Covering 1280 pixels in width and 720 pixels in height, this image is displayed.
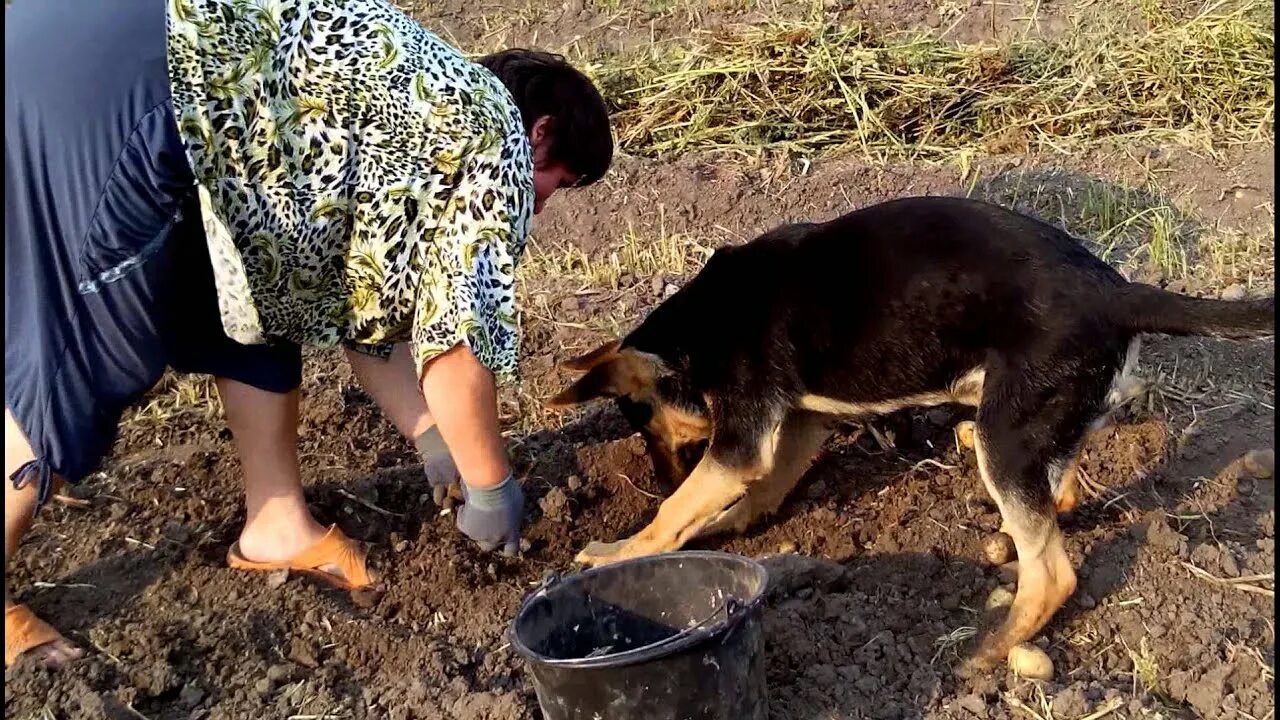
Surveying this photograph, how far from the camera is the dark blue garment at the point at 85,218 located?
281 cm

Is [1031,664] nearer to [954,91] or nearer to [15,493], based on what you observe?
[15,493]

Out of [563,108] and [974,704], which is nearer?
[974,704]

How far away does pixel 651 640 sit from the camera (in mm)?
3143

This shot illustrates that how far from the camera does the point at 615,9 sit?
8.52 meters

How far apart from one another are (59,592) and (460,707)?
146 cm

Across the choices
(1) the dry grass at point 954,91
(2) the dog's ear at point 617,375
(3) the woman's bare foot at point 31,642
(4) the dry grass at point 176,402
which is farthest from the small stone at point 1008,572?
(1) the dry grass at point 954,91

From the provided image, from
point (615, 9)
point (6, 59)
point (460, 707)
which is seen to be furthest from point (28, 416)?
point (615, 9)

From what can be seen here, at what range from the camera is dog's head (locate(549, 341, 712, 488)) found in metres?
4.09

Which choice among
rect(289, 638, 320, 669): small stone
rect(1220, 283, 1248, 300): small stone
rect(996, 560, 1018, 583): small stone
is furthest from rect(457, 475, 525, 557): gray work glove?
rect(1220, 283, 1248, 300): small stone

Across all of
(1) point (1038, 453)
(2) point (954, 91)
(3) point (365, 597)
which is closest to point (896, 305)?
(1) point (1038, 453)

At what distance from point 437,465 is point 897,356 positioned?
1.59m

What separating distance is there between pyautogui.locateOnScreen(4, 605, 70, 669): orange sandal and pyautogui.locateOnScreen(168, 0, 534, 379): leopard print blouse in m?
0.96

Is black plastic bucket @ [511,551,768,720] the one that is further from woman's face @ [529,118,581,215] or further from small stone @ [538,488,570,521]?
woman's face @ [529,118,581,215]

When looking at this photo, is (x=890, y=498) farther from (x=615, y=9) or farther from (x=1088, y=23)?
(x=615, y=9)
